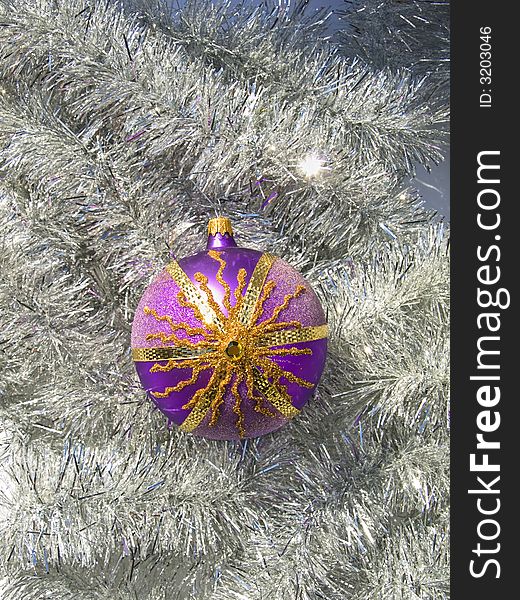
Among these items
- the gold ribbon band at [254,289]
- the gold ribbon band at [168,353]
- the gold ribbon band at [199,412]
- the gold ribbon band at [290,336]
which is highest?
the gold ribbon band at [254,289]

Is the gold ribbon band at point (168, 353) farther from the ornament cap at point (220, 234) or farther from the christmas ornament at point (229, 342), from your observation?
the ornament cap at point (220, 234)

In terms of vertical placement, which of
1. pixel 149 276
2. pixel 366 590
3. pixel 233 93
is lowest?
pixel 366 590

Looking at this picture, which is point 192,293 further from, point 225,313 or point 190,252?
point 190,252

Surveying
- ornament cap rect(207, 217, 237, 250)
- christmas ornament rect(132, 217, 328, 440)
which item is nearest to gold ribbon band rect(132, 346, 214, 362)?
christmas ornament rect(132, 217, 328, 440)

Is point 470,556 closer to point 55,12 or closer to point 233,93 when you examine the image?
point 233,93

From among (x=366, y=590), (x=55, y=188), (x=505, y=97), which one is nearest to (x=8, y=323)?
(x=55, y=188)

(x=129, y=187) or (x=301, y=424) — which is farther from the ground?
(x=129, y=187)

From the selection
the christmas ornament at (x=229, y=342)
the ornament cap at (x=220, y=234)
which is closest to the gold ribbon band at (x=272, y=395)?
the christmas ornament at (x=229, y=342)
